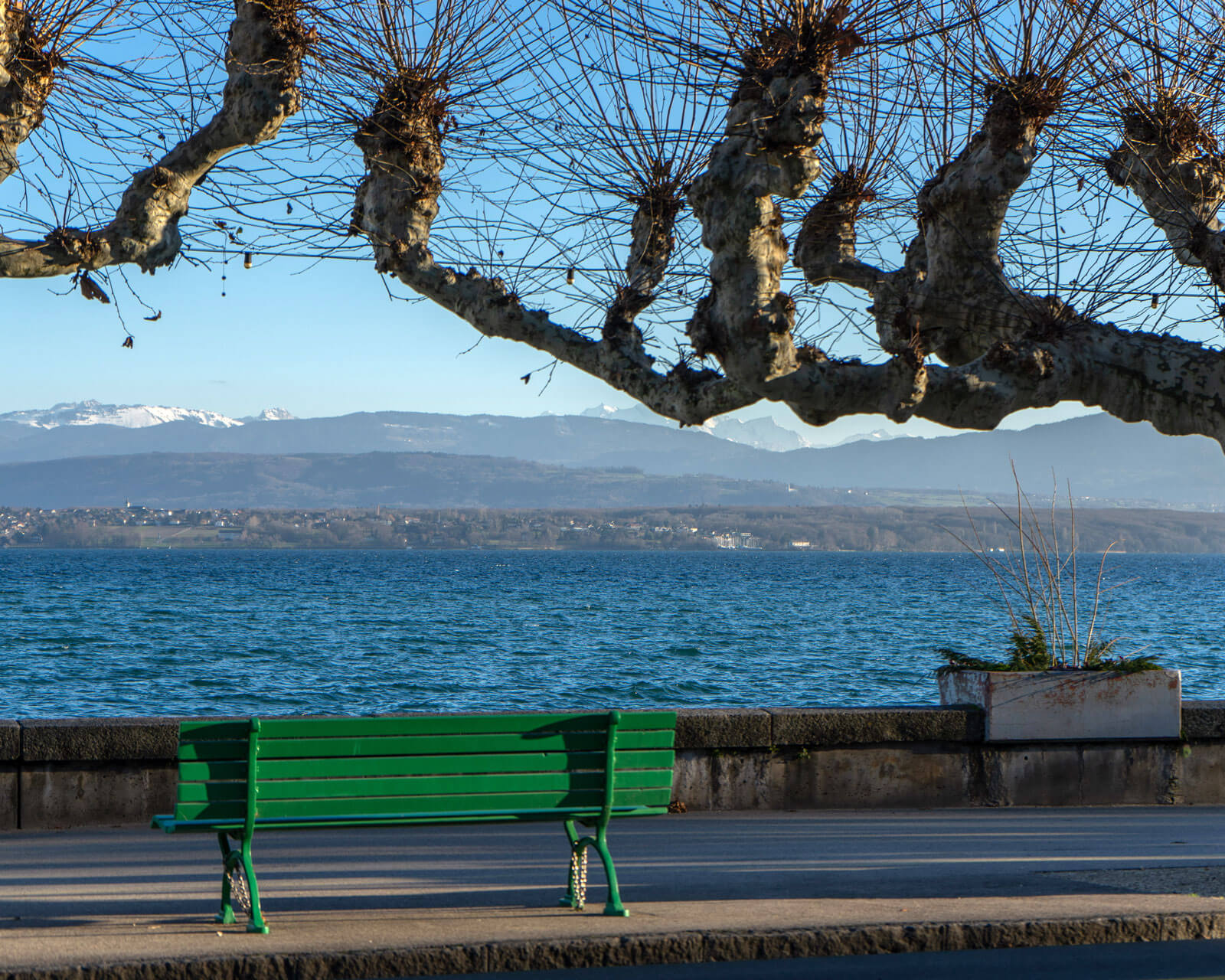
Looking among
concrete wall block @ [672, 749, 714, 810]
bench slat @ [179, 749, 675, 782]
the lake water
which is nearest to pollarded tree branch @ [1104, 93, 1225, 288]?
concrete wall block @ [672, 749, 714, 810]

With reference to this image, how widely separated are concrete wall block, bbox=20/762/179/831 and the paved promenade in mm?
118

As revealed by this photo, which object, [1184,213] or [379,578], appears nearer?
[1184,213]

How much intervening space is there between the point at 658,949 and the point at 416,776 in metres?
1.10

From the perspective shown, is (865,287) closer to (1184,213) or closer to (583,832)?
(1184,213)

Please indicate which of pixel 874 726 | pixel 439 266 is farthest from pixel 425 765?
pixel 439 266

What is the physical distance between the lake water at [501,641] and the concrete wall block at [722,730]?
5.76 metres

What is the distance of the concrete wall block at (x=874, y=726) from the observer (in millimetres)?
7488

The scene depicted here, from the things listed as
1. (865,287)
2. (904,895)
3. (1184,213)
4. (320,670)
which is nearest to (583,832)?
(904,895)

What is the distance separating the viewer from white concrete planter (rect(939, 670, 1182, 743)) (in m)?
7.66

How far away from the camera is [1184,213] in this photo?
7879 mm

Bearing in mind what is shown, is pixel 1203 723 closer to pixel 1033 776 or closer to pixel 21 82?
pixel 1033 776

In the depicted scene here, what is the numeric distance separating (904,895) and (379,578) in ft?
364

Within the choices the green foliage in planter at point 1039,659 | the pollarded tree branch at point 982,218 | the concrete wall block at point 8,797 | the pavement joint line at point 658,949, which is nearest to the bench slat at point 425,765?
the pavement joint line at point 658,949

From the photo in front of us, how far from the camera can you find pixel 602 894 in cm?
541
